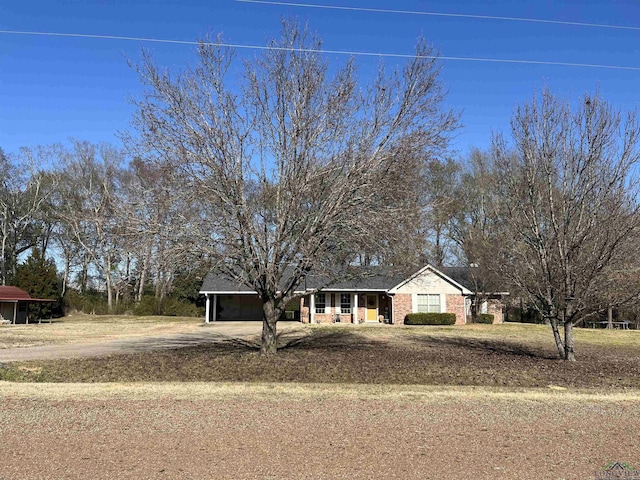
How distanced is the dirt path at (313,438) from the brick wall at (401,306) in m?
23.5

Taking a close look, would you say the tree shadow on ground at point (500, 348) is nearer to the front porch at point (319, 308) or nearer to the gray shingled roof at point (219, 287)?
the front porch at point (319, 308)

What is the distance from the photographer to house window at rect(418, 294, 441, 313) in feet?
104

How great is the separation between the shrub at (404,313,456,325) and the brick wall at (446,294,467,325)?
1685 mm

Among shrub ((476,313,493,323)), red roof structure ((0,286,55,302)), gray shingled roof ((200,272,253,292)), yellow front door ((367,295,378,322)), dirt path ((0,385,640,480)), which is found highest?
gray shingled roof ((200,272,253,292))

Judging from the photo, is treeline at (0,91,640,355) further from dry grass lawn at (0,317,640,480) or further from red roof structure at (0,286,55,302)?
red roof structure at (0,286,55,302)

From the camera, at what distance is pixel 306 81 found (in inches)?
459

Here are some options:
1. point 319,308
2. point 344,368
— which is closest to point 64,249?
point 319,308

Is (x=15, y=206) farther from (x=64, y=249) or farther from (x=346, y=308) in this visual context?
(x=346, y=308)

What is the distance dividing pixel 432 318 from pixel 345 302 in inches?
213

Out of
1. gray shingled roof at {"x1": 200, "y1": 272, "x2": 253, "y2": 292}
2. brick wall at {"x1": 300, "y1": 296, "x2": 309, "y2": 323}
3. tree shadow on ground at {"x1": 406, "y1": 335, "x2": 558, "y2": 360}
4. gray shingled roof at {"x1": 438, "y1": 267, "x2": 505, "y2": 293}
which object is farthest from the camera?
gray shingled roof at {"x1": 438, "y1": 267, "x2": 505, "y2": 293}

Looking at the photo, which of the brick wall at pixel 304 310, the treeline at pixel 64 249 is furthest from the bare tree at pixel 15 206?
the brick wall at pixel 304 310

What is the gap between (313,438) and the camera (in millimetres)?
5496

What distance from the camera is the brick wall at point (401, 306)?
3120 cm

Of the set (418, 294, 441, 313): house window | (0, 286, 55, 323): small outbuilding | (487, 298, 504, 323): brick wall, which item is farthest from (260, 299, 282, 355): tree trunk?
(0, 286, 55, 323): small outbuilding
